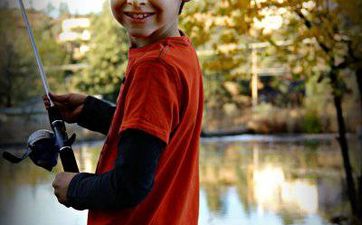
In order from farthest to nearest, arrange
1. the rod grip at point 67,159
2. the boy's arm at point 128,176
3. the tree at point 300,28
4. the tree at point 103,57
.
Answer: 1. the tree at point 103,57
2. the tree at point 300,28
3. the rod grip at point 67,159
4. the boy's arm at point 128,176

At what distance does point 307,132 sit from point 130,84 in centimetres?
1447

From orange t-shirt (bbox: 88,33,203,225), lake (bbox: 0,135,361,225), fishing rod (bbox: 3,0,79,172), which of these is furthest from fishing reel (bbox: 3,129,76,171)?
lake (bbox: 0,135,361,225)

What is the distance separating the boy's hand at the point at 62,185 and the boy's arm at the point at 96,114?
0.94 feet

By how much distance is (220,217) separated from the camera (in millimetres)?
6016

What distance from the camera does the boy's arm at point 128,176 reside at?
966 mm

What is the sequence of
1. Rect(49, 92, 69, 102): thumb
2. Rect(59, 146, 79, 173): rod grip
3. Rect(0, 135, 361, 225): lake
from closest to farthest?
Rect(59, 146, 79, 173): rod grip → Rect(49, 92, 69, 102): thumb → Rect(0, 135, 361, 225): lake

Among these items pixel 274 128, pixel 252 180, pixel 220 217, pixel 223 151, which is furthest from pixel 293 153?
pixel 220 217

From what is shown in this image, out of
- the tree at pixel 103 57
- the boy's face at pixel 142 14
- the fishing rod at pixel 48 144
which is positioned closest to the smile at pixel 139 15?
the boy's face at pixel 142 14

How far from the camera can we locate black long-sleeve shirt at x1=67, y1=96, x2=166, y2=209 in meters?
0.97

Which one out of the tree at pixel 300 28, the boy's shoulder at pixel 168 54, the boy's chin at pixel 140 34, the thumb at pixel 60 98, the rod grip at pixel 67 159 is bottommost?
the tree at pixel 300 28

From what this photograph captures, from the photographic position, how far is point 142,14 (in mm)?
1053

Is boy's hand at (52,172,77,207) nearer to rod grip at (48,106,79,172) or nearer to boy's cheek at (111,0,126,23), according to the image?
rod grip at (48,106,79,172)

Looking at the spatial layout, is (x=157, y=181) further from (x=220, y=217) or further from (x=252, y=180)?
(x=252, y=180)

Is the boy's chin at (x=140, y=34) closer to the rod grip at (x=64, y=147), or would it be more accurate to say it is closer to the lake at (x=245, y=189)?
the rod grip at (x=64, y=147)
